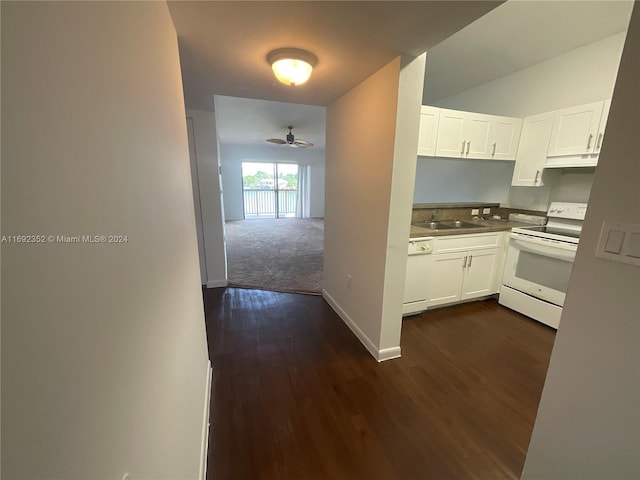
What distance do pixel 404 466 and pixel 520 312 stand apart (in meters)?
2.25

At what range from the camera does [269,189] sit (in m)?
8.64

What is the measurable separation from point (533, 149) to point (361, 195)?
6.97 ft

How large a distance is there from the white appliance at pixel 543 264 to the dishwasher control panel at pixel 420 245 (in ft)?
3.40

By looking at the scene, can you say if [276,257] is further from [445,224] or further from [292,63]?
[292,63]

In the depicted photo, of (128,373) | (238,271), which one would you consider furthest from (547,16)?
(238,271)

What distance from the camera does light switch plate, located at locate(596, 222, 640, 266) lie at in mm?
732

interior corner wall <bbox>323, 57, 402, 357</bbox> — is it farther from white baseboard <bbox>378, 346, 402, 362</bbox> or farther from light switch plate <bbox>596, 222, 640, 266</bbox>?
light switch plate <bbox>596, 222, 640, 266</bbox>

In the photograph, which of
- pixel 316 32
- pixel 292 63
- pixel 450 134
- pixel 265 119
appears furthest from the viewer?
pixel 265 119

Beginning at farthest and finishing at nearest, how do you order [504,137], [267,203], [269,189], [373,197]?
[267,203], [269,189], [504,137], [373,197]

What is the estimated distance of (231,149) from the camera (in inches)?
300

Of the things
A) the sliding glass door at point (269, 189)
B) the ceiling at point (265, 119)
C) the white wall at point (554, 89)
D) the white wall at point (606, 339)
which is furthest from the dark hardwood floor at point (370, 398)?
the sliding glass door at point (269, 189)

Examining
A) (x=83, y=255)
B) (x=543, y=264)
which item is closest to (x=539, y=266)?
(x=543, y=264)

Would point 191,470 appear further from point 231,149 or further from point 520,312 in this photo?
point 231,149

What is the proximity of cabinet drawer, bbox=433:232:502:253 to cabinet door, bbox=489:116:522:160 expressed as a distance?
887 millimetres
